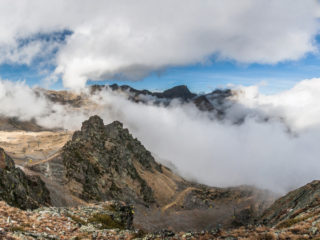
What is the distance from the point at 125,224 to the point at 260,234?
27861mm

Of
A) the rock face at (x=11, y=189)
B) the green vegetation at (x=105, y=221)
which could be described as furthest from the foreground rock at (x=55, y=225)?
the rock face at (x=11, y=189)

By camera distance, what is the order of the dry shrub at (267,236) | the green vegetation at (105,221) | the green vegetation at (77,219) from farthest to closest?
the green vegetation at (105,221) < the green vegetation at (77,219) < the dry shrub at (267,236)

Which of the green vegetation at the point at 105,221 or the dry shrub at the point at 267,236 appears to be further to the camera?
the green vegetation at the point at 105,221

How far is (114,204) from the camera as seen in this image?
4812cm

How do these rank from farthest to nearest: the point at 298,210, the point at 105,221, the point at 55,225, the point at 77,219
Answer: the point at 298,210, the point at 105,221, the point at 77,219, the point at 55,225

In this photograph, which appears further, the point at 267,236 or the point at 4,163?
the point at 4,163

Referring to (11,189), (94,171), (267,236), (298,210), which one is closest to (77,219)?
(11,189)

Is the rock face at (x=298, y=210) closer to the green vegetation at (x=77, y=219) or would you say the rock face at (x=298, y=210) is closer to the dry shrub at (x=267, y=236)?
the dry shrub at (x=267, y=236)

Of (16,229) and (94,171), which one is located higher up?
(16,229)

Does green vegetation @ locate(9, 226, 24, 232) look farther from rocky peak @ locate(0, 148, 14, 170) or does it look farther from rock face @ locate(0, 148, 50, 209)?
rocky peak @ locate(0, 148, 14, 170)

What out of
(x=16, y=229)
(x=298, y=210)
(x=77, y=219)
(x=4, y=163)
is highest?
(x=4, y=163)

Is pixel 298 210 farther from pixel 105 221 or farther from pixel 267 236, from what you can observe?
pixel 105 221

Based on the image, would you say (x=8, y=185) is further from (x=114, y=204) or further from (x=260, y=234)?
(x=260, y=234)

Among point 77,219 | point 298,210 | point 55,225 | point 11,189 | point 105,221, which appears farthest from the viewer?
point 11,189
